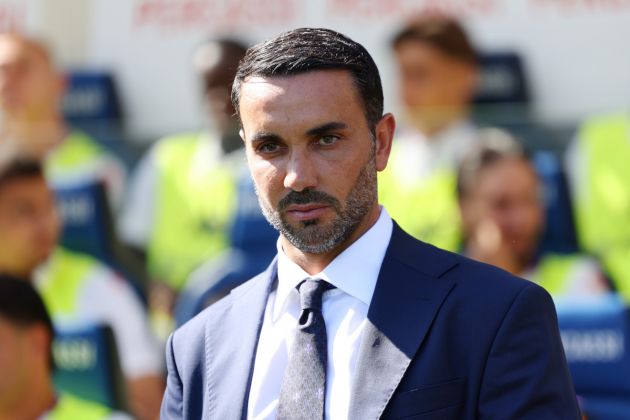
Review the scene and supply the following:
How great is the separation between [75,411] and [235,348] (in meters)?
2.31

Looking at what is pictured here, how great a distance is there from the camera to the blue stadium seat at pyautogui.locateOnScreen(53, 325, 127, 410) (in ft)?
14.0

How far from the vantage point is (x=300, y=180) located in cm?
188

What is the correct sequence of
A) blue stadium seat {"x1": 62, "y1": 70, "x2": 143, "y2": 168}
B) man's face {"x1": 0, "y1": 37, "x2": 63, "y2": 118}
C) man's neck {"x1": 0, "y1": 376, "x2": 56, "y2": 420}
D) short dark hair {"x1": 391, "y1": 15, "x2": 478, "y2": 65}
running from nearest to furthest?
1. man's neck {"x1": 0, "y1": 376, "x2": 56, "y2": 420}
2. short dark hair {"x1": 391, "y1": 15, "x2": 478, "y2": 65}
3. man's face {"x1": 0, "y1": 37, "x2": 63, "y2": 118}
4. blue stadium seat {"x1": 62, "y1": 70, "x2": 143, "y2": 168}

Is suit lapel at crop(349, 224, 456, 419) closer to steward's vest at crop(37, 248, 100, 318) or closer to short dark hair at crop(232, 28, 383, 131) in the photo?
short dark hair at crop(232, 28, 383, 131)

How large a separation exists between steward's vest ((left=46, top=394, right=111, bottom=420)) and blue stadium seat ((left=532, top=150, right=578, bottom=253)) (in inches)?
66.5

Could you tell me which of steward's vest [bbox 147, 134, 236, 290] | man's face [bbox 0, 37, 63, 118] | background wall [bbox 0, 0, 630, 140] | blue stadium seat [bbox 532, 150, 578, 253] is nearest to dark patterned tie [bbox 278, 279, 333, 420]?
blue stadium seat [bbox 532, 150, 578, 253]

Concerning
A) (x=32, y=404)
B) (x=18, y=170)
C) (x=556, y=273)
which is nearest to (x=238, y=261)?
(x=32, y=404)

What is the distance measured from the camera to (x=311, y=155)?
190cm

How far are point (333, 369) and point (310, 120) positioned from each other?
38 centimetres

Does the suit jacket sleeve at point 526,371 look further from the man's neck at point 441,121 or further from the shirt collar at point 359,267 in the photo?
the man's neck at point 441,121

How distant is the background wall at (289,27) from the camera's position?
234 inches

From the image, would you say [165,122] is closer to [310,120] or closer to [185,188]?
[185,188]

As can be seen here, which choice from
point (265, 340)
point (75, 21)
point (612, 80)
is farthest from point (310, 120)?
point (75, 21)

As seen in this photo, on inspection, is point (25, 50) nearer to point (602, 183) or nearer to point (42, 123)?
point (42, 123)
